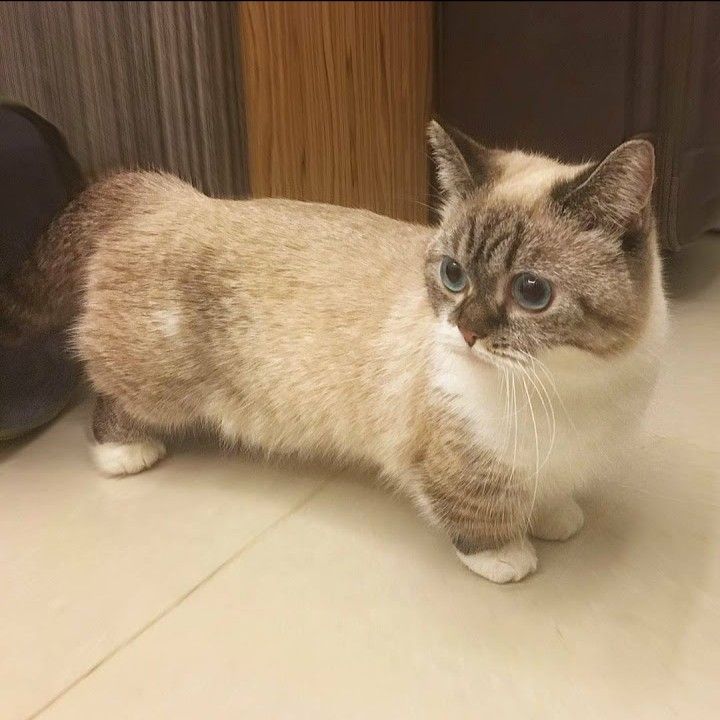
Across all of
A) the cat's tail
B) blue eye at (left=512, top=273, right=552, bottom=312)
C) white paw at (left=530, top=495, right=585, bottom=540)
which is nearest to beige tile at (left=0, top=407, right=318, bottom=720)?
the cat's tail

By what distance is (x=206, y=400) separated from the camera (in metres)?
1.40

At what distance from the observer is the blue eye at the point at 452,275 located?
39.7 inches

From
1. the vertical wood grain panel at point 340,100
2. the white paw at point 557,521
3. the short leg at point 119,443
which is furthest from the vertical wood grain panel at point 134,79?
the white paw at point 557,521

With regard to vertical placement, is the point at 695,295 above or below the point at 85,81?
below

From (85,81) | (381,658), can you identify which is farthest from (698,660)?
(85,81)

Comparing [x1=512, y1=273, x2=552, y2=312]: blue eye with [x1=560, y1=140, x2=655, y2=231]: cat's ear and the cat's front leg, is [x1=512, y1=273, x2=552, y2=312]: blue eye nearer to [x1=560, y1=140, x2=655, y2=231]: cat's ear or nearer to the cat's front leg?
[x1=560, y1=140, x2=655, y2=231]: cat's ear

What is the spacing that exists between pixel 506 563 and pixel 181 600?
51 centimetres

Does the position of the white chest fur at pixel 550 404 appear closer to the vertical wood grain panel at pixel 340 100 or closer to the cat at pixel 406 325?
the cat at pixel 406 325

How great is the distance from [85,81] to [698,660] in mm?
1476

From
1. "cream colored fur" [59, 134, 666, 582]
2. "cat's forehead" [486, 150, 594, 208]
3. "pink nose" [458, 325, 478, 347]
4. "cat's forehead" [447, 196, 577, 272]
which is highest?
"cat's forehead" [486, 150, 594, 208]

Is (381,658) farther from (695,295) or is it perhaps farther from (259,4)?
(695,295)

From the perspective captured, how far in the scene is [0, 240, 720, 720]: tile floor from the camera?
38.6 inches

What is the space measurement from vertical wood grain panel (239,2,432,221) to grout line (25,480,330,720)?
78 cm

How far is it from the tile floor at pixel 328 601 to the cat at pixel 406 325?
0.08 metres
